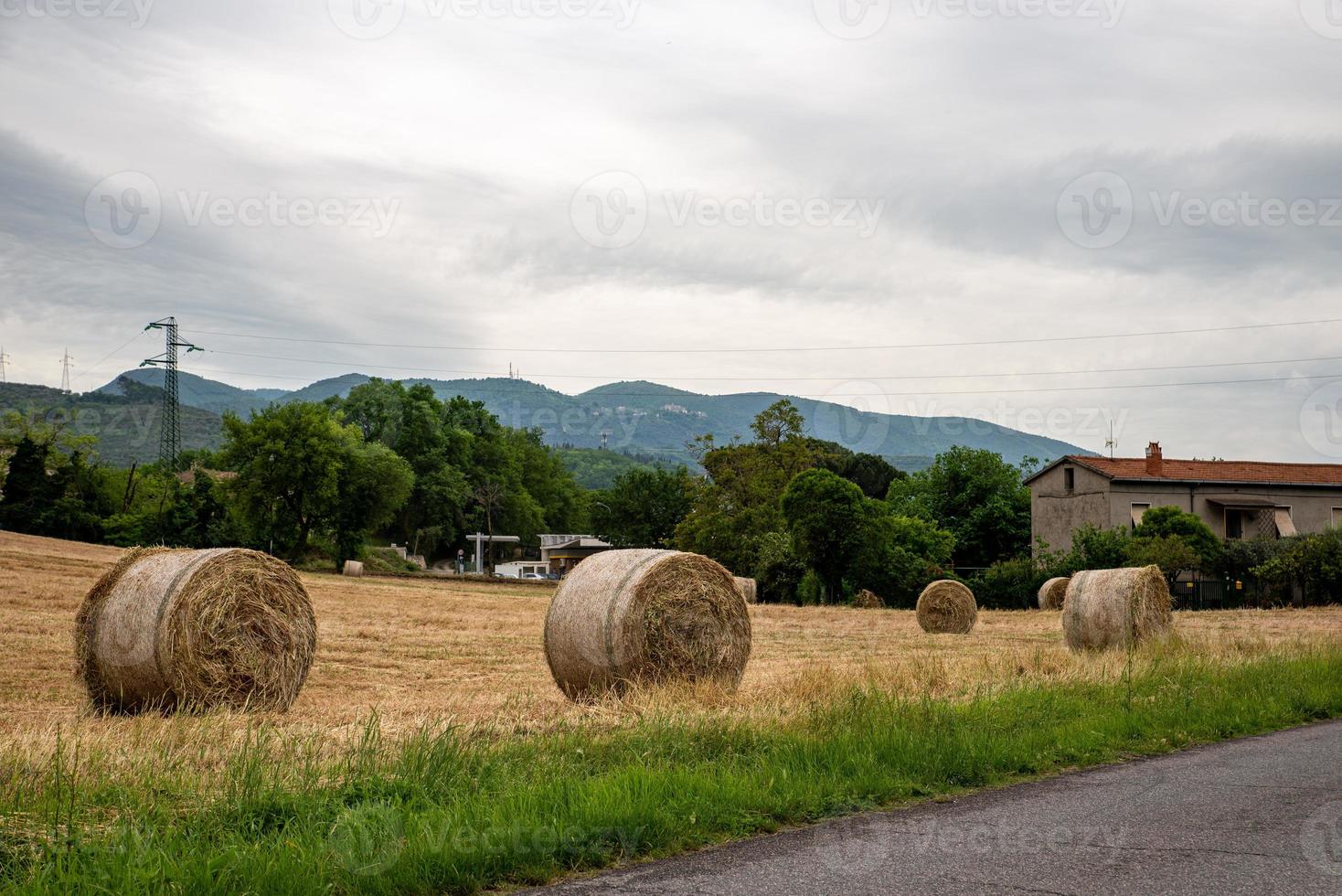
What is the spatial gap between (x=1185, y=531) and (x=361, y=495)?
142 feet

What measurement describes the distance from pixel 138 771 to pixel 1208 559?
148 ft

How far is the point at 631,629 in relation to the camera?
12.8m

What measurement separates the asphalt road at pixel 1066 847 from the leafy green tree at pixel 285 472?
5880cm

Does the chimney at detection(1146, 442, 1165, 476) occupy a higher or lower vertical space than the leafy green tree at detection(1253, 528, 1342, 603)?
higher

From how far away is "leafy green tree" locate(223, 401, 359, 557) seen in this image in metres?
62.4

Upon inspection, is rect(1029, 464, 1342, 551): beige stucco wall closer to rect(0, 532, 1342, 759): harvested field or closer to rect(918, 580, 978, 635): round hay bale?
rect(0, 532, 1342, 759): harvested field

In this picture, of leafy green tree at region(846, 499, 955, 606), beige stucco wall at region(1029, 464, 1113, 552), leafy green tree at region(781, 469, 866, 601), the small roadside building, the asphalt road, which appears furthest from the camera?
the small roadside building

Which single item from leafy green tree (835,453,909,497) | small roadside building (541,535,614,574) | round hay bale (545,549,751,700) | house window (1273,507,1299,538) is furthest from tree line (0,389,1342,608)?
round hay bale (545,549,751,700)

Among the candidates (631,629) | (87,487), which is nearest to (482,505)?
(87,487)

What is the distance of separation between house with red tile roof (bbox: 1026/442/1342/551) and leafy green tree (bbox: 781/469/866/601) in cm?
1043

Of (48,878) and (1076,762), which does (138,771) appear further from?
(1076,762)

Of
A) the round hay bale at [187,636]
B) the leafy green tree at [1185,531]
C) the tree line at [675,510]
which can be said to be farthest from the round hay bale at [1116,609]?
the leafy green tree at [1185,531]

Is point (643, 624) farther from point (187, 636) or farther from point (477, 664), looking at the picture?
point (477, 664)

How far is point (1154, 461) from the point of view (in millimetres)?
55562
